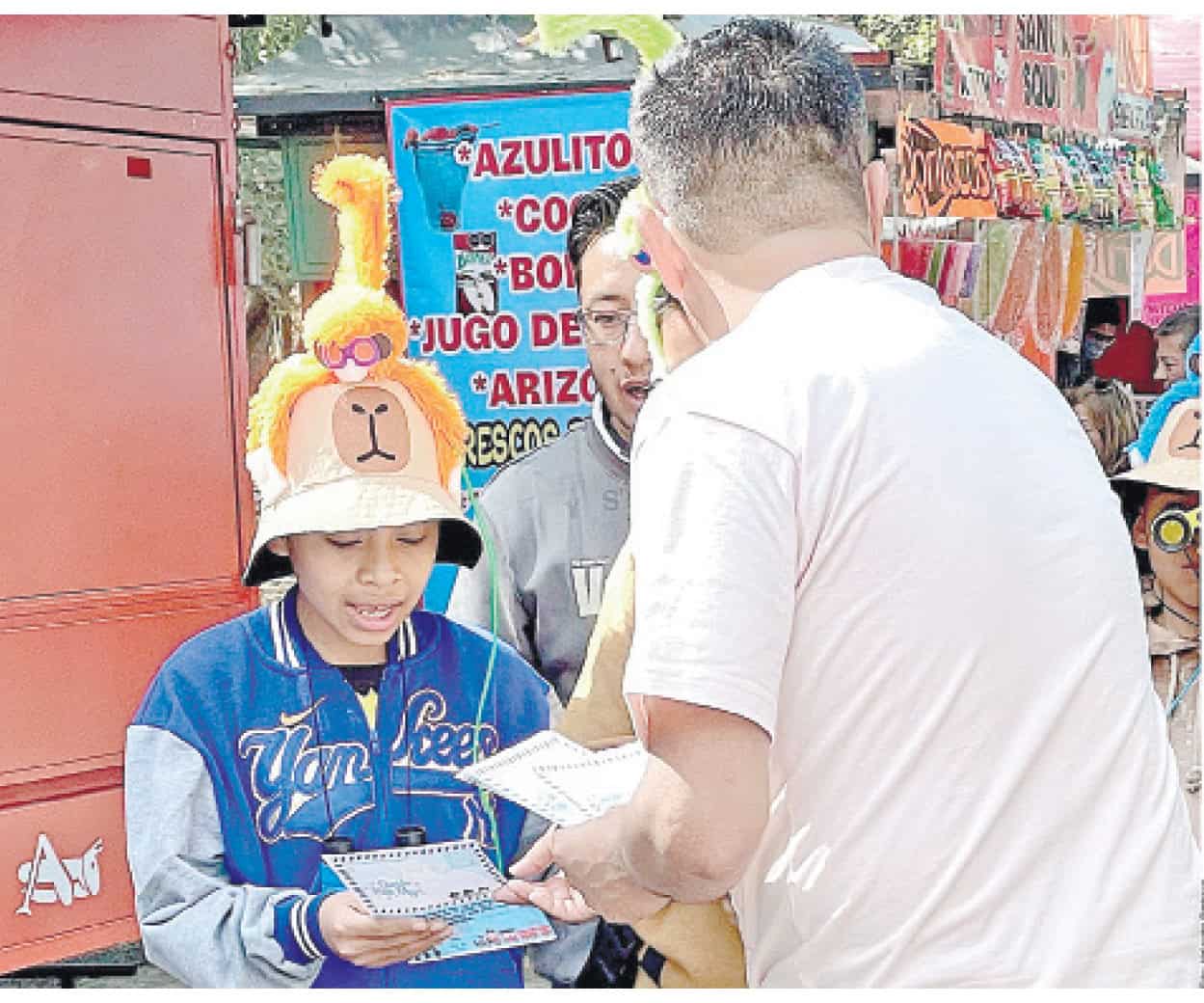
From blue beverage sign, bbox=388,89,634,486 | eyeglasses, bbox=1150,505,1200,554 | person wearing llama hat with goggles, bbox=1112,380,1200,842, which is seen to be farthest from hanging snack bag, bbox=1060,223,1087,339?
blue beverage sign, bbox=388,89,634,486

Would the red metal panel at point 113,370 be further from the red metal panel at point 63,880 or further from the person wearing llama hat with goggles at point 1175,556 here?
the person wearing llama hat with goggles at point 1175,556

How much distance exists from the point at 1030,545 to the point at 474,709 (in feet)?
4.70

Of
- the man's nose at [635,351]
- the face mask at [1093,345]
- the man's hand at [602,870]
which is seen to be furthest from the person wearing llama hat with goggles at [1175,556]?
the face mask at [1093,345]

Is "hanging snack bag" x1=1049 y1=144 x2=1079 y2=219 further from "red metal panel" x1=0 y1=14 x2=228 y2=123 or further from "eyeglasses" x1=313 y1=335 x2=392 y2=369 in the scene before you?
"eyeglasses" x1=313 y1=335 x2=392 y2=369

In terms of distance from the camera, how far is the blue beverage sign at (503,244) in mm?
3982

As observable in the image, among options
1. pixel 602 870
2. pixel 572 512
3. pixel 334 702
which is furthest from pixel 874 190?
pixel 572 512

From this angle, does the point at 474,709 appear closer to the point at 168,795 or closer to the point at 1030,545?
the point at 168,795

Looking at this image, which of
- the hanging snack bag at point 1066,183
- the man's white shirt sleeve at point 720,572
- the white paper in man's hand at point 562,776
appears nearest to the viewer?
the man's white shirt sleeve at point 720,572

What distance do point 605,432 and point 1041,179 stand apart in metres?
3.49

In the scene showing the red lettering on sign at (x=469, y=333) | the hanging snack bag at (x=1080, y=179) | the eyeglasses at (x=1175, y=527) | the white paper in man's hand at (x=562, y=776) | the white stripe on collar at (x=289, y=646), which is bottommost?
the white paper in man's hand at (x=562, y=776)

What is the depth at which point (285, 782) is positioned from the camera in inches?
113

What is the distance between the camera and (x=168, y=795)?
2816 millimetres

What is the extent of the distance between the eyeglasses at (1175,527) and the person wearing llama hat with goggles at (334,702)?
2.01 meters
